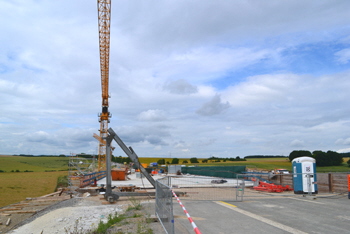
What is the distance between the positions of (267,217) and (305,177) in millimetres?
8409

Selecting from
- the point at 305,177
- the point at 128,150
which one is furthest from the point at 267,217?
the point at 128,150

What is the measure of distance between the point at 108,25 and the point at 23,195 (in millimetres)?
34376

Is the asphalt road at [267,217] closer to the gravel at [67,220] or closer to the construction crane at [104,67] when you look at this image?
the gravel at [67,220]

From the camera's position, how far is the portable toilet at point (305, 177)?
1820cm

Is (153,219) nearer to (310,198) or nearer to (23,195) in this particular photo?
(310,198)

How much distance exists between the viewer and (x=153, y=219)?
10.2 meters

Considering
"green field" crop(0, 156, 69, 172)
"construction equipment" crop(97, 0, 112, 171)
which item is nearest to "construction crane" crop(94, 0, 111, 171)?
"construction equipment" crop(97, 0, 112, 171)

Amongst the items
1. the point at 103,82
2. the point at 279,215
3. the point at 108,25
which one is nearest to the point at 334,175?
the point at 279,215

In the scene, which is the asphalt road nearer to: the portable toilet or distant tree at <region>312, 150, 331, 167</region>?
the portable toilet

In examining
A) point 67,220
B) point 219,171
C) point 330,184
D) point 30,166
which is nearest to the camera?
point 67,220

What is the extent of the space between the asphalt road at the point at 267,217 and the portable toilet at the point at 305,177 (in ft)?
7.73

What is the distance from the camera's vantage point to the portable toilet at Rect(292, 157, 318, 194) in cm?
1820

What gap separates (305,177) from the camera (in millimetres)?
18516

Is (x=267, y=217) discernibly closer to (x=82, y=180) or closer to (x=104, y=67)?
(x=82, y=180)
